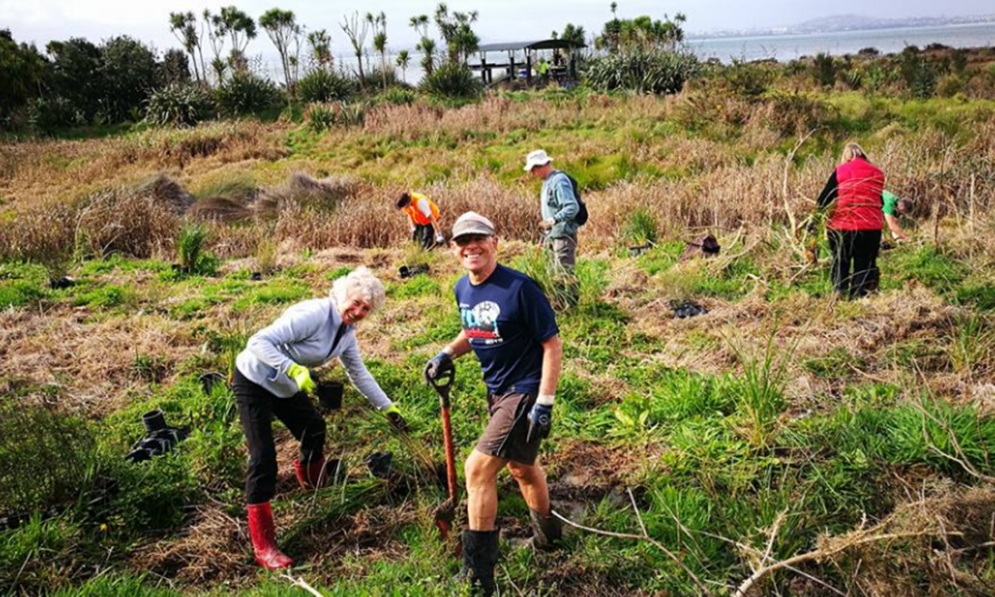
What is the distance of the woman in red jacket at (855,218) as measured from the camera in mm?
6152

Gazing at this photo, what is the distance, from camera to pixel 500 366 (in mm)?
3195

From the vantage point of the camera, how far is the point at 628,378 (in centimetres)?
524

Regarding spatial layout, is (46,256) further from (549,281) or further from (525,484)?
(525,484)

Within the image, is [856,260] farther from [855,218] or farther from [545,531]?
[545,531]

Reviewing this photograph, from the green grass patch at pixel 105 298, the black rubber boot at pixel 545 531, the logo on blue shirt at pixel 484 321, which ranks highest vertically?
the logo on blue shirt at pixel 484 321

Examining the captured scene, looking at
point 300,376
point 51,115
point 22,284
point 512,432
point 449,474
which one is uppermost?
point 51,115

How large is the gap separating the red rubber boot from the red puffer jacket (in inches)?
209

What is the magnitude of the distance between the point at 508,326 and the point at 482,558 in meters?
1.00

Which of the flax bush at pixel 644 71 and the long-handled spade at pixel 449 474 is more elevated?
the flax bush at pixel 644 71

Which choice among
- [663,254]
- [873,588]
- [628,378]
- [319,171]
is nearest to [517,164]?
[319,171]

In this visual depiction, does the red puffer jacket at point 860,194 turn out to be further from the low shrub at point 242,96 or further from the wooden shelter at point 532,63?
the wooden shelter at point 532,63

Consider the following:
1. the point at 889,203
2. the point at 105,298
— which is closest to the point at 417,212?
the point at 105,298

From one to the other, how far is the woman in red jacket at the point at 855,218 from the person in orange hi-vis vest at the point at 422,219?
4.64 meters

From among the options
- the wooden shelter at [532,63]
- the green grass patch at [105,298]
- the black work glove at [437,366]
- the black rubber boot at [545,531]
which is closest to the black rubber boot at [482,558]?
the black rubber boot at [545,531]
